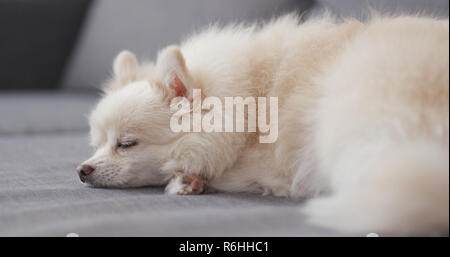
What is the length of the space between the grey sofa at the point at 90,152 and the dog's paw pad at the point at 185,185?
0.04m

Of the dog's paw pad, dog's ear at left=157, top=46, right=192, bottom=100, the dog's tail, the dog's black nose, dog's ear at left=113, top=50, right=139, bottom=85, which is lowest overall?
the dog's tail

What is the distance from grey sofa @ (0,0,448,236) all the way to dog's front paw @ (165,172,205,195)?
45mm

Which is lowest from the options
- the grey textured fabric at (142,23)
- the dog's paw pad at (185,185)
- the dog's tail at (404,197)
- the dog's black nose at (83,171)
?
the dog's tail at (404,197)

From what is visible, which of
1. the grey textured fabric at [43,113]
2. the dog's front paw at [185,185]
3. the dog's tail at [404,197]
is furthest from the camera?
the grey textured fabric at [43,113]

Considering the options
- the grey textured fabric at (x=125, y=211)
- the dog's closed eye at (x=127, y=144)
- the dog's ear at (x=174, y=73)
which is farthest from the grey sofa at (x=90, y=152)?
the dog's ear at (x=174, y=73)

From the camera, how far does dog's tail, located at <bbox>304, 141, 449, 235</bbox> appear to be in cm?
83

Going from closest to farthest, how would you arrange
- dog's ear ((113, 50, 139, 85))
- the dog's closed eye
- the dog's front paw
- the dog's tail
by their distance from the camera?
1. the dog's tail
2. the dog's front paw
3. the dog's closed eye
4. dog's ear ((113, 50, 139, 85))

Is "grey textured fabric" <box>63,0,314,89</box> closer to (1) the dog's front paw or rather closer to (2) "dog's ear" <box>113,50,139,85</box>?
(2) "dog's ear" <box>113,50,139,85</box>

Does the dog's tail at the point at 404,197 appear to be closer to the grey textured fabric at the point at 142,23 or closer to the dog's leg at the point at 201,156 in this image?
the dog's leg at the point at 201,156

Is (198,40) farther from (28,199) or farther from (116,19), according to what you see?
(116,19)

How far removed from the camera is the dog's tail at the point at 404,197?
83 centimetres

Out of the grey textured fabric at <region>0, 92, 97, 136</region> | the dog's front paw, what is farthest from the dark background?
the dog's front paw

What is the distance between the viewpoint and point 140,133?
1.31 metres

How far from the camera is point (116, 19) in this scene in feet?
8.68
